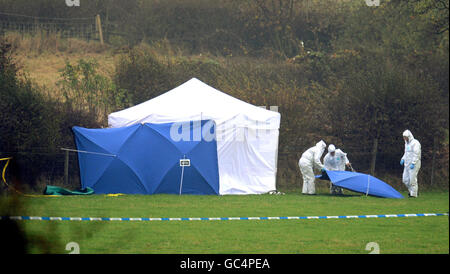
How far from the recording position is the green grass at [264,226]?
8633 mm

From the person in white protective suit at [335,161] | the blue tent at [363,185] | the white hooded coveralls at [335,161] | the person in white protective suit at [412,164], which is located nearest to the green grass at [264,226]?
the blue tent at [363,185]

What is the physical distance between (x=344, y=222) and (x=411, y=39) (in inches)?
896

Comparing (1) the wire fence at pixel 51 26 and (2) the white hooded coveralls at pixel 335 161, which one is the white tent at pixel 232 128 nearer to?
(2) the white hooded coveralls at pixel 335 161

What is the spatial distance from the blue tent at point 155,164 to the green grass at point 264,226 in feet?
2.62

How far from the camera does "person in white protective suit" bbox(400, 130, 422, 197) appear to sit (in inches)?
707

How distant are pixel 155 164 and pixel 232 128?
2472 millimetres

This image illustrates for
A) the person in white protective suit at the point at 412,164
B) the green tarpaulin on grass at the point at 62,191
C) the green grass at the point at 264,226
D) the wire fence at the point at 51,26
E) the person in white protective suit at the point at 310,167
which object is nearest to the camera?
the green grass at the point at 264,226

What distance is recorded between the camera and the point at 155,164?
1717cm

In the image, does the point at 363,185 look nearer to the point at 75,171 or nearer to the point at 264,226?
the point at 264,226

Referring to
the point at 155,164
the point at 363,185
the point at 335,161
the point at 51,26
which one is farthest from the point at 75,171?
the point at 51,26

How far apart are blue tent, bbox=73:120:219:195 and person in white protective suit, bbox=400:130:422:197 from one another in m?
5.62

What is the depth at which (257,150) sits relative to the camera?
18422mm

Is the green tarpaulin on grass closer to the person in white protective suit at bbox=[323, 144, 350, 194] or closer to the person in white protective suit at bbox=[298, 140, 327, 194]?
the person in white protective suit at bbox=[298, 140, 327, 194]

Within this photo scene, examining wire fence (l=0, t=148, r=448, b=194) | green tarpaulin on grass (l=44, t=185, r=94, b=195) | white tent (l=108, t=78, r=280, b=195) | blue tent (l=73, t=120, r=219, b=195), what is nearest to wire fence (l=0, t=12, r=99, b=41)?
wire fence (l=0, t=148, r=448, b=194)
